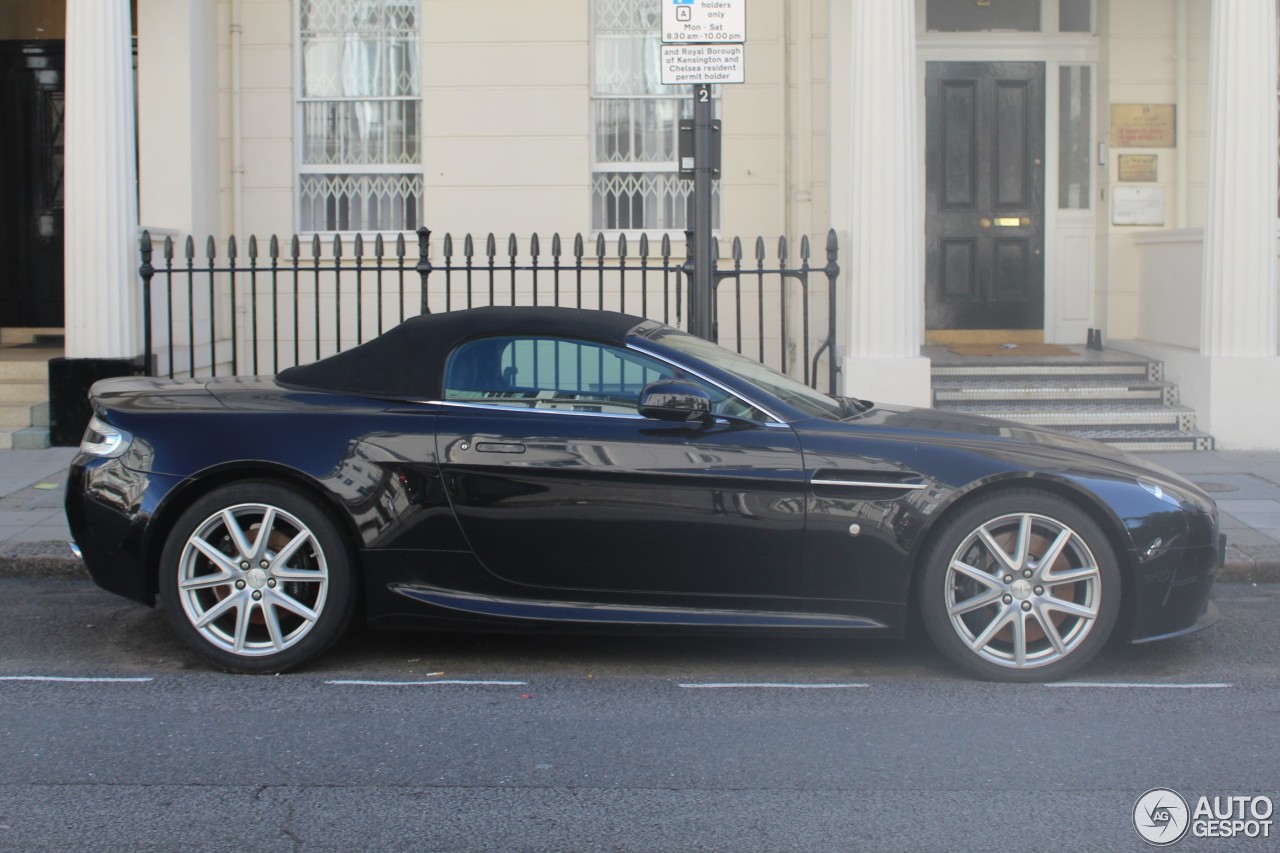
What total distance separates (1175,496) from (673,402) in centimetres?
198

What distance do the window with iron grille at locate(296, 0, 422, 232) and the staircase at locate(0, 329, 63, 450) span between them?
2.52 meters

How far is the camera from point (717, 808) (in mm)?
4039

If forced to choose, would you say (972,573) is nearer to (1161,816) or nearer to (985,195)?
(1161,816)

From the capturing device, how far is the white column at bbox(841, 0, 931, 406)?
10008 millimetres

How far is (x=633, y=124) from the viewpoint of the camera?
11.8m

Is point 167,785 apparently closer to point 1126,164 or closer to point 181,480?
point 181,480

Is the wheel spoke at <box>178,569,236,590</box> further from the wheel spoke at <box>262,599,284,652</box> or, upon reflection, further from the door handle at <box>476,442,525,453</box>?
the door handle at <box>476,442,525,453</box>

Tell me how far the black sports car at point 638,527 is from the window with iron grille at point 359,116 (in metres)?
6.81

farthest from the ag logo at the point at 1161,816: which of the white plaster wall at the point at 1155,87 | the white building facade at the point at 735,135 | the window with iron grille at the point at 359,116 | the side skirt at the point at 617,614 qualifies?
the window with iron grille at the point at 359,116

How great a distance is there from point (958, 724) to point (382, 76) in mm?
8790

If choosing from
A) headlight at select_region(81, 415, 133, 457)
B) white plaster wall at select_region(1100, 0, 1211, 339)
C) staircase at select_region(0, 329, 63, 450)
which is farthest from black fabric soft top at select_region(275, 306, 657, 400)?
white plaster wall at select_region(1100, 0, 1211, 339)

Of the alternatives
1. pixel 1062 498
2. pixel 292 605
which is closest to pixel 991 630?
pixel 1062 498

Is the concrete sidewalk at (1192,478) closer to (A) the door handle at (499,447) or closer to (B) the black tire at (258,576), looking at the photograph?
(B) the black tire at (258,576)

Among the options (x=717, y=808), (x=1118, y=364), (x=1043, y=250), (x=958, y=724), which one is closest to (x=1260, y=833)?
(x=958, y=724)
